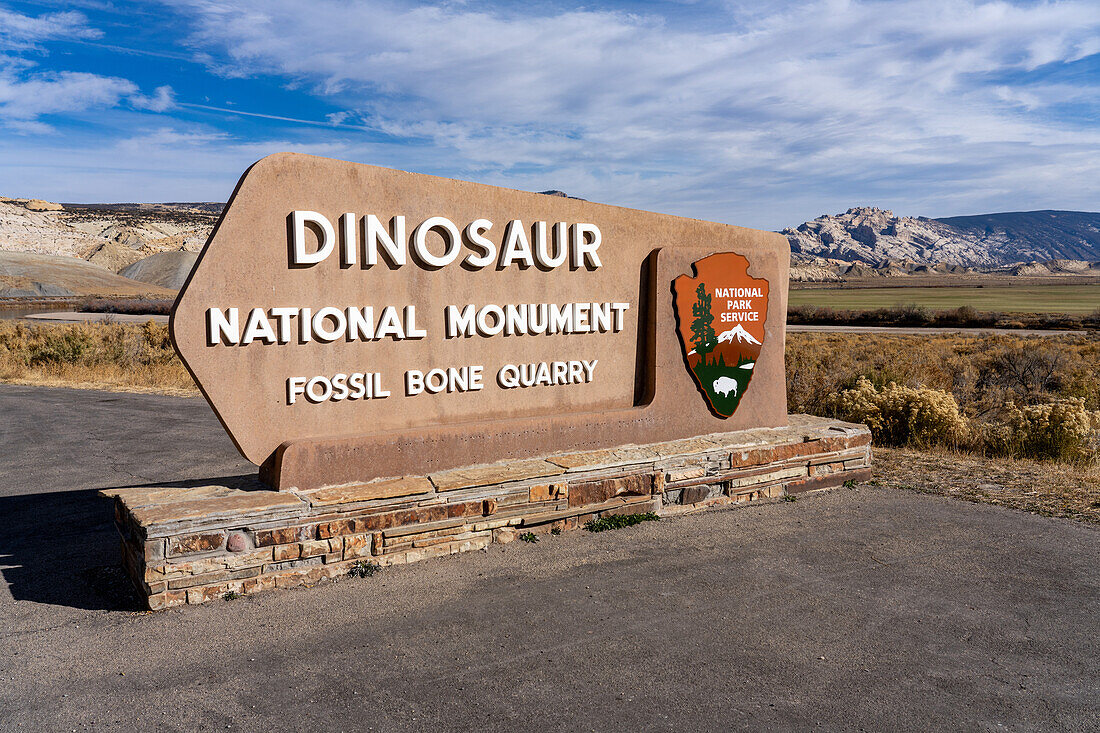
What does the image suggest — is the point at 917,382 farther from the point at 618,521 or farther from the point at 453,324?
the point at 453,324

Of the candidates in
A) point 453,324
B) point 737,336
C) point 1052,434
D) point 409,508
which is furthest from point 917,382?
point 409,508

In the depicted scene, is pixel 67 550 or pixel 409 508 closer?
pixel 409 508

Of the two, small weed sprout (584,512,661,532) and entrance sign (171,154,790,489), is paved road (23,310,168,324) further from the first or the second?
small weed sprout (584,512,661,532)

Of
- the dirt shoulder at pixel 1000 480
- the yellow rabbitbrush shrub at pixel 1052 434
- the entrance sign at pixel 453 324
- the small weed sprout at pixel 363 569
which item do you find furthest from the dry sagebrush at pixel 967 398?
the small weed sprout at pixel 363 569

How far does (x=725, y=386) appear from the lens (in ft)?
24.8

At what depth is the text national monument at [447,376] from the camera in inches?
201

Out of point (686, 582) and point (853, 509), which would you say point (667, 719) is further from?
point (853, 509)

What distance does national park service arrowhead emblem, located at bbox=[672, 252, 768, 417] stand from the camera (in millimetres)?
7297

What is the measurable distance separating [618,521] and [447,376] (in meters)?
1.94

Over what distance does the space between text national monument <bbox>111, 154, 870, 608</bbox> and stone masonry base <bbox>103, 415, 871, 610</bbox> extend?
0.05 ft

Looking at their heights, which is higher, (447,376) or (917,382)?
(447,376)

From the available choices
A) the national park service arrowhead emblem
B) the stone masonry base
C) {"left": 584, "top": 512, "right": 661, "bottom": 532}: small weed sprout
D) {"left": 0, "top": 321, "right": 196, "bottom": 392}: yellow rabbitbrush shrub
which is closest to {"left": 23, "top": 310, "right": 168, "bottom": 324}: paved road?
{"left": 0, "top": 321, "right": 196, "bottom": 392}: yellow rabbitbrush shrub

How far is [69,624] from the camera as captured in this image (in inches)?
178

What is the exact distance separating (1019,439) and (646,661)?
7497mm
